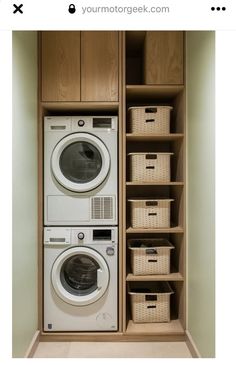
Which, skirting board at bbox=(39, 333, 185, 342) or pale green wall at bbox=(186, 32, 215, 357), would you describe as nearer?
pale green wall at bbox=(186, 32, 215, 357)

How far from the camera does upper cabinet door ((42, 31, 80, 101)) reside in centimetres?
269

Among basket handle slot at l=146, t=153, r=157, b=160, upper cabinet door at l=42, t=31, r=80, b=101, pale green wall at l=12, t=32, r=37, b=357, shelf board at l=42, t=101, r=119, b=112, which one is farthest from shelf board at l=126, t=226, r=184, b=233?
upper cabinet door at l=42, t=31, r=80, b=101

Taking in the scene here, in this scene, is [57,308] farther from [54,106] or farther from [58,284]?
[54,106]

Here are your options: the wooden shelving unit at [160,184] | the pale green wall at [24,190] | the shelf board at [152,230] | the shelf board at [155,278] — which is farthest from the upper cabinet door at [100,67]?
the shelf board at [155,278]

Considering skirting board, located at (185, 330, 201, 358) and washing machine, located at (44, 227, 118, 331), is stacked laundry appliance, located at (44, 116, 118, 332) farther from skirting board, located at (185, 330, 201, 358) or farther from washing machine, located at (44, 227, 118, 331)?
skirting board, located at (185, 330, 201, 358)

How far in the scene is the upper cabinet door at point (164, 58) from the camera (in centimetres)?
271

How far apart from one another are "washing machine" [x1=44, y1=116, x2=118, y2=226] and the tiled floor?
0.95 m

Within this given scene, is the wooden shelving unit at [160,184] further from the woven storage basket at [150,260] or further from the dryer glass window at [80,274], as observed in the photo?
the dryer glass window at [80,274]

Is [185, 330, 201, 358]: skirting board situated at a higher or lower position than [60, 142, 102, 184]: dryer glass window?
lower

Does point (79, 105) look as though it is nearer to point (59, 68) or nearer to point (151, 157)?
point (59, 68)

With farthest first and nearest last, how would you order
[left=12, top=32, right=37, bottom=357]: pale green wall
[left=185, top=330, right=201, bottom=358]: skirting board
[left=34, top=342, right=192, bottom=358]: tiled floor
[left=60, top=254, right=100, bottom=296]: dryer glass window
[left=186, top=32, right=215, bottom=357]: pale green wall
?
[left=60, top=254, right=100, bottom=296]: dryer glass window
[left=34, top=342, right=192, bottom=358]: tiled floor
[left=185, top=330, right=201, bottom=358]: skirting board
[left=12, top=32, right=37, bottom=357]: pale green wall
[left=186, top=32, right=215, bottom=357]: pale green wall
